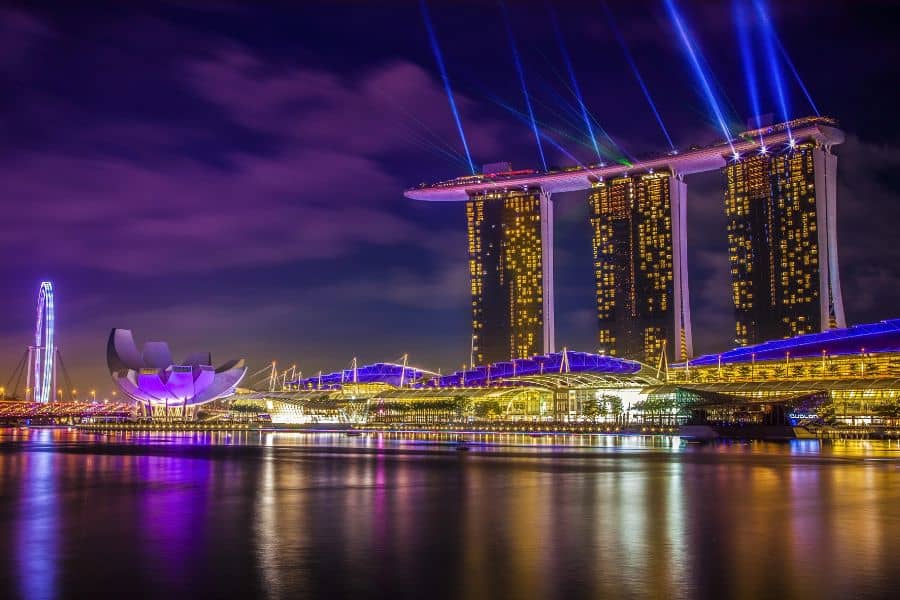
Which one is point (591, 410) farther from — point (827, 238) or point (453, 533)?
point (453, 533)

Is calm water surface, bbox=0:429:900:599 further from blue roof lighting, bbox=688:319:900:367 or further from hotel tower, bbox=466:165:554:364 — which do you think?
hotel tower, bbox=466:165:554:364

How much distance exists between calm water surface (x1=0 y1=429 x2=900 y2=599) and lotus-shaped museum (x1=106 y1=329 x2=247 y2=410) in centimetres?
9322

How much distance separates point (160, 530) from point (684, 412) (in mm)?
66832

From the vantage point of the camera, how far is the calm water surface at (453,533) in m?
11.4

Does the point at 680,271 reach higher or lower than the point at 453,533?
higher

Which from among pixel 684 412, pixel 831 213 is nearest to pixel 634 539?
pixel 684 412

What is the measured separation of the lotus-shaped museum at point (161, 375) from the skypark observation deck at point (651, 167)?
48.6 meters

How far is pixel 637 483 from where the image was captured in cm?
2473

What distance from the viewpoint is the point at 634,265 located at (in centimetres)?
15025

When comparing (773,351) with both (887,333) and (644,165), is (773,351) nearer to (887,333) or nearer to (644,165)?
(887,333)

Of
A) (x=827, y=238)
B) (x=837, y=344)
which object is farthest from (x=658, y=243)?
(x=837, y=344)

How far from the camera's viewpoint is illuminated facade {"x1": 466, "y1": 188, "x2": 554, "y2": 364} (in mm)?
157625

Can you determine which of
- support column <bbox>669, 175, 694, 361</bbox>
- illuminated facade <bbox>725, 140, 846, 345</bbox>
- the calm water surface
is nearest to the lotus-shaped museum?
support column <bbox>669, 175, 694, 361</bbox>

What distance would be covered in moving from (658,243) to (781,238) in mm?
25466
